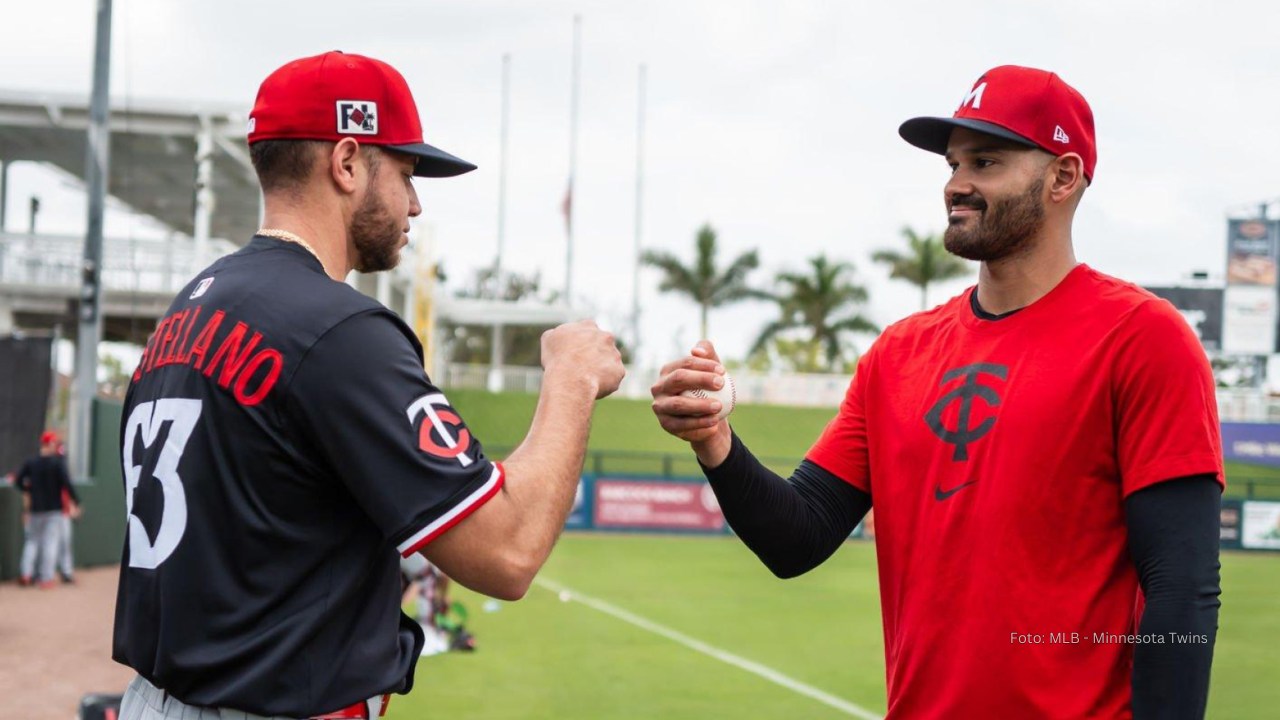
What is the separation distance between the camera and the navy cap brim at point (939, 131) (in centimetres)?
285

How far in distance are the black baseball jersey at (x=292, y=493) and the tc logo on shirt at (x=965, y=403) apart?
1076 mm

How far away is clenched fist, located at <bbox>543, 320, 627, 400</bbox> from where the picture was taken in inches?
107

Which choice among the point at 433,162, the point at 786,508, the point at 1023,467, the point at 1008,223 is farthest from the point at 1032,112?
the point at 433,162

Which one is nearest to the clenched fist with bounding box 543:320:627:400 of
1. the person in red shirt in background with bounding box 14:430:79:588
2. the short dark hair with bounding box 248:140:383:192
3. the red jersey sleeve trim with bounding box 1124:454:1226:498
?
the short dark hair with bounding box 248:140:383:192

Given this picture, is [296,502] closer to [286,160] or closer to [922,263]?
[286,160]

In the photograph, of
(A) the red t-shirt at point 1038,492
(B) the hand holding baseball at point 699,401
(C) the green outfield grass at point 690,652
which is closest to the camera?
(A) the red t-shirt at point 1038,492

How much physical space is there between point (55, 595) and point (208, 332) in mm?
15362

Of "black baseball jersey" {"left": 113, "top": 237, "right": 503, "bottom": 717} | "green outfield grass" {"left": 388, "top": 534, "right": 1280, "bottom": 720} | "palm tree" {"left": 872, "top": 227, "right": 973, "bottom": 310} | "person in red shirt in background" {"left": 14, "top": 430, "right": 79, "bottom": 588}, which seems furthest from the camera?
"palm tree" {"left": 872, "top": 227, "right": 973, "bottom": 310}

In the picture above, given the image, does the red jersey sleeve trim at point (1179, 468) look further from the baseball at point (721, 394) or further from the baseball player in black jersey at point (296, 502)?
the baseball player in black jersey at point (296, 502)

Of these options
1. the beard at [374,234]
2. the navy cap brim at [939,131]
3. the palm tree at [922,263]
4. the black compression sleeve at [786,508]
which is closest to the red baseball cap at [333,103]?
the beard at [374,234]

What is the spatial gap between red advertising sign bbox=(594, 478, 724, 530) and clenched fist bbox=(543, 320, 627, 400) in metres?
25.2

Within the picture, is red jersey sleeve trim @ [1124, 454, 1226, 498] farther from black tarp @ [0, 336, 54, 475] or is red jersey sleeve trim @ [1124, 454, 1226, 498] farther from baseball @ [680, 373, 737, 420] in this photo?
black tarp @ [0, 336, 54, 475]

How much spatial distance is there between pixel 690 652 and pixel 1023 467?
30.7ft

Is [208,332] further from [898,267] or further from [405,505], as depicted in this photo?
[898,267]
